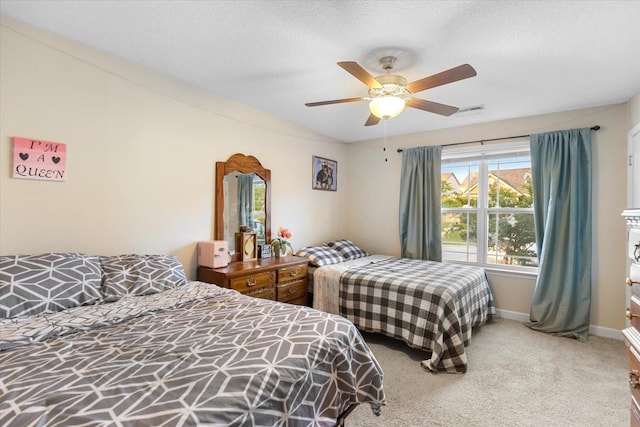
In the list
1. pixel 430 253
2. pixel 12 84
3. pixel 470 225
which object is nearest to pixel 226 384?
pixel 12 84

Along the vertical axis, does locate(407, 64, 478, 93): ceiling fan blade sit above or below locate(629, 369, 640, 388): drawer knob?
above

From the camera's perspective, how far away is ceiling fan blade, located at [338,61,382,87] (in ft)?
5.82

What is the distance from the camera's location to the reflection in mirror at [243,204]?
3125mm

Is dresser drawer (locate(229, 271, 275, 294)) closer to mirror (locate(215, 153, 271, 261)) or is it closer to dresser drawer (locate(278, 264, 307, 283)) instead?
dresser drawer (locate(278, 264, 307, 283))

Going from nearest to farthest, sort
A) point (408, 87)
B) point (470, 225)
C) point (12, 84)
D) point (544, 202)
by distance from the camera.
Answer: point (12, 84) < point (408, 87) < point (544, 202) < point (470, 225)

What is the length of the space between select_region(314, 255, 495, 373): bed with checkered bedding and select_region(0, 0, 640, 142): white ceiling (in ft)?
5.81

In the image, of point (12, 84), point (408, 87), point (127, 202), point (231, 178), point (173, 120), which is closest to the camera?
point (12, 84)

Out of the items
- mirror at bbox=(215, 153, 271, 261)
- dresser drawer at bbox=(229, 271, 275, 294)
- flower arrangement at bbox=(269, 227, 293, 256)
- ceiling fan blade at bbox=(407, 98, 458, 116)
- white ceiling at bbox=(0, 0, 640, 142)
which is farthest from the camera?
flower arrangement at bbox=(269, 227, 293, 256)

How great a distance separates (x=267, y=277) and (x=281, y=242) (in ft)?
2.17

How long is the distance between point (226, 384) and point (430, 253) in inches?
138

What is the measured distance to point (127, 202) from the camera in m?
2.37

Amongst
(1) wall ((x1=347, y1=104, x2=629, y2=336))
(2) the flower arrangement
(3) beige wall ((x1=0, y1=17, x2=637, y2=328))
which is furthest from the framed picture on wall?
(2) the flower arrangement

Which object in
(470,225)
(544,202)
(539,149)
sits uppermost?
(539,149)

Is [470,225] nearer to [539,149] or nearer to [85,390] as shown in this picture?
[539,149]
